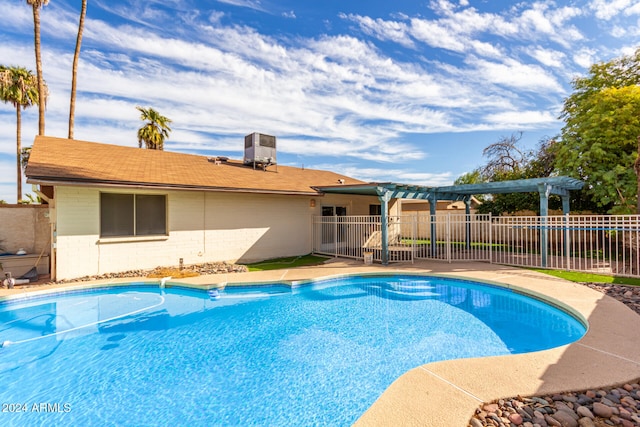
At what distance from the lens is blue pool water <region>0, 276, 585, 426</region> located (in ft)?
12.4

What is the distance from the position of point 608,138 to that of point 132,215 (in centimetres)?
2099

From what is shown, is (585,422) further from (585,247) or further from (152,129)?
(152,129)

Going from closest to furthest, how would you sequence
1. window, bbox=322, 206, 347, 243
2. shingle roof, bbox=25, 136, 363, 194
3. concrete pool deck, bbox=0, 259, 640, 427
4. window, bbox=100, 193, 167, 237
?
concrete pool deck, bbox=0, 259, 640, 427
shingle roof, bbox=25, 136, 363, 194
window, bbox=100, 193, 167, 237
window, bbox=322, 206, 347, 243

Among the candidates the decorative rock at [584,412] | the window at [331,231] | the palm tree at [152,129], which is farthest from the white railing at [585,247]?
the palm tree at [152,129]

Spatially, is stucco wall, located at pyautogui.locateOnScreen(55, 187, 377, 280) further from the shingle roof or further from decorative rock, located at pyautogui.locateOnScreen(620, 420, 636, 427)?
decorative rock, located at pyautogui.locateOnScreen(620, 420, 636, 427)

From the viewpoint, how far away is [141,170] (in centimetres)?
1135

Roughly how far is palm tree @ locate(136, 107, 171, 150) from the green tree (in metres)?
27.0

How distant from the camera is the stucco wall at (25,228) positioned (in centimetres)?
1041

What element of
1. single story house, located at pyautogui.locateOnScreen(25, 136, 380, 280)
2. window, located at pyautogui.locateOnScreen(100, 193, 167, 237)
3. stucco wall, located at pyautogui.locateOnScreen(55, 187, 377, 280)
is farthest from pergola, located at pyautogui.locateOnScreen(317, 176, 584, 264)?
window, located at pyautogui.locateOnScreen(100, 193, 167, 237)

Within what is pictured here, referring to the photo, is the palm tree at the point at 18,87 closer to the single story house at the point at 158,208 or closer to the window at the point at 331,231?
the single story house at the point at 158,208

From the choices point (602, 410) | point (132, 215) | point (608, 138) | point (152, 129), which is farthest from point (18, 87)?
point (608, 138)

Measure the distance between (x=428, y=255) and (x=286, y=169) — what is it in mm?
9759

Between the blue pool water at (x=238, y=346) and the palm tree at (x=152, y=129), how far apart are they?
58.2ft

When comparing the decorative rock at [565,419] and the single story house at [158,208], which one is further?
the single story house at [158,208]
